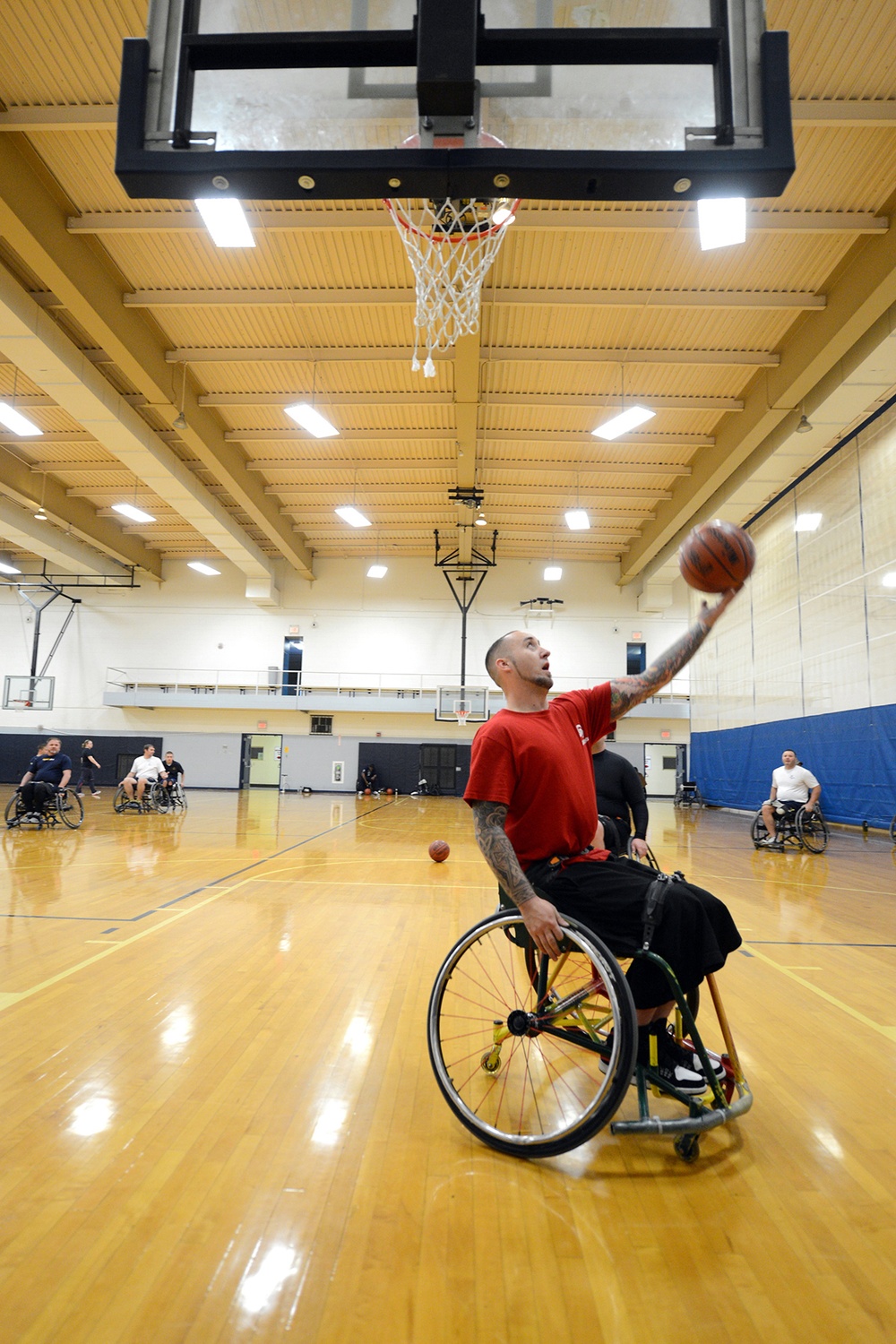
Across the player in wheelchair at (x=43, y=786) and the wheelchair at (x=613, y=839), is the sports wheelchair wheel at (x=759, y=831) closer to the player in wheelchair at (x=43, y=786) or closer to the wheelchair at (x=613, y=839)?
the wheelchair at (x=613, y=839)

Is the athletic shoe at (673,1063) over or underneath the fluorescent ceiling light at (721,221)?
underneath

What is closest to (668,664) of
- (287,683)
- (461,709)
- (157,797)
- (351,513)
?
(157,797)

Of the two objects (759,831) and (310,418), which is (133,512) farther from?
(759,831)

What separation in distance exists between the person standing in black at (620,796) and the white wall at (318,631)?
644 inches

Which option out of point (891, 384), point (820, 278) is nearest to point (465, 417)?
point (820, 278)

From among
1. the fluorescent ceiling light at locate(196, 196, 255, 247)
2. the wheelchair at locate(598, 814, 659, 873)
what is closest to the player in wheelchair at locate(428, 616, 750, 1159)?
the wheelchair at locate(598, 814, 659, 873)

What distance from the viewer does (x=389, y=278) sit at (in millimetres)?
9031

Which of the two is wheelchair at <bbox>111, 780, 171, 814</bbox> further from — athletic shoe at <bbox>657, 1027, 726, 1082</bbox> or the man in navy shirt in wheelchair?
athletic shoe at <bbox>657, 1027, 726, 1082</bbox>

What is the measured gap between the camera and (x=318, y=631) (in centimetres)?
2119

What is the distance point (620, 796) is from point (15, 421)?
11049mm

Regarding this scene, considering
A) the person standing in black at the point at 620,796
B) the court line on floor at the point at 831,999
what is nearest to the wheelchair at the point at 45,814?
the person standing in black at the point at 620,796

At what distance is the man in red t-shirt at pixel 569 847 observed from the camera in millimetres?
1935

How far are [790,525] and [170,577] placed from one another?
1626cm

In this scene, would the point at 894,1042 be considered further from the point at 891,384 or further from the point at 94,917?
the point at 891,384
